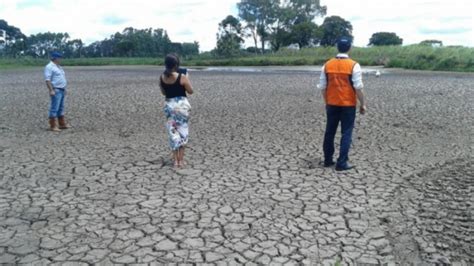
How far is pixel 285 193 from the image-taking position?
5426mm

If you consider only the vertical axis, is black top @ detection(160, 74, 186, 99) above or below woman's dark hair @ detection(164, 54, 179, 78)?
below

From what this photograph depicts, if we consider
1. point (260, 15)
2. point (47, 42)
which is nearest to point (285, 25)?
point (260, 15)

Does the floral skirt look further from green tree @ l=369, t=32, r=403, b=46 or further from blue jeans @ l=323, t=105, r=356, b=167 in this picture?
green tree @ l=369, t=32, r=403, b=46

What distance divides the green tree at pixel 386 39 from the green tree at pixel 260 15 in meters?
19.3

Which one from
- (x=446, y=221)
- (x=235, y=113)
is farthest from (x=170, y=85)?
(x=235, y=113)

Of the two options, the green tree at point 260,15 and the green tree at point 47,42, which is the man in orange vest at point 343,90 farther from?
A: the green tree at point 47,42

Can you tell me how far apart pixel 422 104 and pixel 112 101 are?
1051cm

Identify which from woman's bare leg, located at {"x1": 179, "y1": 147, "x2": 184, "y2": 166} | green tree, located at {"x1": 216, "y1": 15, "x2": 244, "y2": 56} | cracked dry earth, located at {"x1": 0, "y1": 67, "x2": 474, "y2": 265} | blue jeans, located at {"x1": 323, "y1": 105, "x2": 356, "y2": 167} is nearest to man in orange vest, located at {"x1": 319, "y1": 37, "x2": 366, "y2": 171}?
blue jeans, located at {"x1": 323, "y1": 105, "x2": 356, "y2": 167}

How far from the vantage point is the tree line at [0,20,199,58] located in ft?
285

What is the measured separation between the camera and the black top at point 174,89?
19.8ft

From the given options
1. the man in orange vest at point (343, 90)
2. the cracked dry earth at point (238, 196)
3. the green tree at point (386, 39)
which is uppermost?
the green tree at point (386, 39)

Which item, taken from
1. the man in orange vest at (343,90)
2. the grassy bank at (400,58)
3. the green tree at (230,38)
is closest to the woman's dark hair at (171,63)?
the man in orange vest at (343,90)

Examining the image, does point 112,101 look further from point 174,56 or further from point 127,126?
point 174,56

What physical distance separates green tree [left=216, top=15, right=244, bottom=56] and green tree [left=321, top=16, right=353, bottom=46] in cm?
1431
